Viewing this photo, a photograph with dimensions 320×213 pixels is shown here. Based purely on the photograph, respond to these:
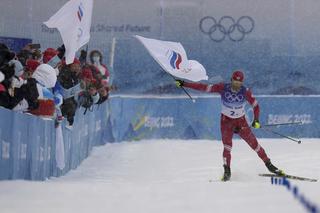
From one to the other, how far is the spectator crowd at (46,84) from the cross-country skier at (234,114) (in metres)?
1.82

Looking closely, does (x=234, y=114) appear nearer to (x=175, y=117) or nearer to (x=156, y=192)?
(x=156, y=192)

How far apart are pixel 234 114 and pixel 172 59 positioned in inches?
54.1

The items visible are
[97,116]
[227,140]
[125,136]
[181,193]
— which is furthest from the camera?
[125,136]

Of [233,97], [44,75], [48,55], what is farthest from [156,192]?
[48,55]

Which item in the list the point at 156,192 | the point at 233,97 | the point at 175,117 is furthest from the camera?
the point at 175,117

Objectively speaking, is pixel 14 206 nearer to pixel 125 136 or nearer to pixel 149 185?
pixel 149 185

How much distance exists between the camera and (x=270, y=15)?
63.9ft

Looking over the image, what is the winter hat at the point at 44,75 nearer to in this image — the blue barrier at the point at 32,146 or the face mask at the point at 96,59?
the blue barrier at the point at 32,146

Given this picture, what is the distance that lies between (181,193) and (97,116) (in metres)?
8.34

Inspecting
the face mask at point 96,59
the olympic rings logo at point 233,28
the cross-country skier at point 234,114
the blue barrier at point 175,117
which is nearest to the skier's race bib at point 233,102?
the cross-country skier at point 234,114

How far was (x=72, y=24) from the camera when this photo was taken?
10.7m

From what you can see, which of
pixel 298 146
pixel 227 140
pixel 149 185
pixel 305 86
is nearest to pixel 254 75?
pixel 305 86

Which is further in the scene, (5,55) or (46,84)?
(46,84)

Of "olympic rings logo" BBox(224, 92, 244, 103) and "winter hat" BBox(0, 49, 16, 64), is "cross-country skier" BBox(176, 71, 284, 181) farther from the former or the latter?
"winter hat" BBox(0, 49, 16, 64)
